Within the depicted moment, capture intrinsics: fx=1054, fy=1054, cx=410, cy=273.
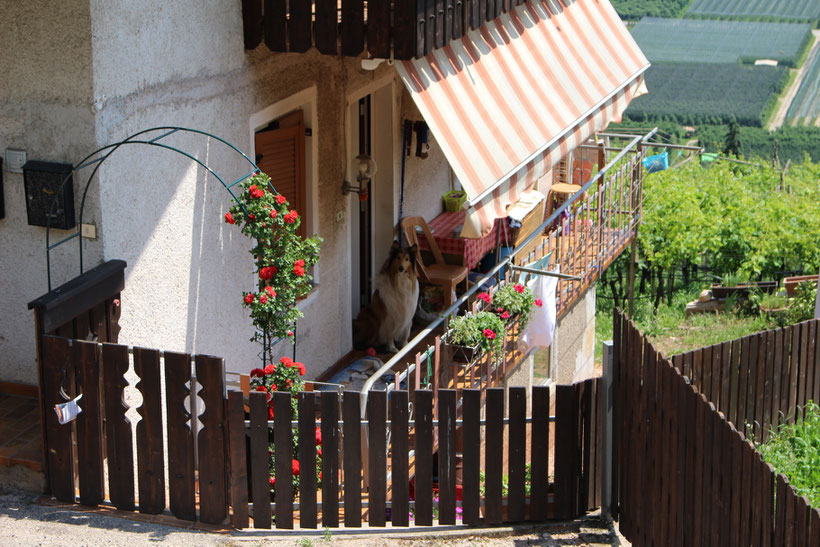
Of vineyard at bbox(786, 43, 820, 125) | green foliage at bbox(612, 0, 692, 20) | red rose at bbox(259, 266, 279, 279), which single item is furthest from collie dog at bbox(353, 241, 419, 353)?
green foliage at bbox(612, 0, 692, 20)

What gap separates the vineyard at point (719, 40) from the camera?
11319 centimetres

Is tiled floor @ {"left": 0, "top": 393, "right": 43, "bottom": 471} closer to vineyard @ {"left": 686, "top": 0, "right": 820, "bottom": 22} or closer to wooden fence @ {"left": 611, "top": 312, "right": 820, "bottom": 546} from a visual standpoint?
wooden fence @ {"left": 611, "top": 312, "right": 820, "bottom": 546}

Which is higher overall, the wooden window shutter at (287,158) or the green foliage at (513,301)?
the wooden window shutter at (287,158)

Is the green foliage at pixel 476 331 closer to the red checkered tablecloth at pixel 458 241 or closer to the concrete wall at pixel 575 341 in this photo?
the red checkered tablecloth at pixel 458 241

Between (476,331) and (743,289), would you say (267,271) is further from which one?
(743,289)

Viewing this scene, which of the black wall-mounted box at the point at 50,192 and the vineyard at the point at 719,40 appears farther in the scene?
the vineyard at the point at 719,40

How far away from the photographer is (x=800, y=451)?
8.16 m

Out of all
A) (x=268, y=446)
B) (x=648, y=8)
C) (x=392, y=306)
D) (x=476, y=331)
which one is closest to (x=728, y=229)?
(x=392, y=306)

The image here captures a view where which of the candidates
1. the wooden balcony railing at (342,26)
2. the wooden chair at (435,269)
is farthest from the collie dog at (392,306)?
the wooden balcony railing at (342,26)

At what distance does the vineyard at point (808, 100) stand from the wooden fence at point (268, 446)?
9300 cm

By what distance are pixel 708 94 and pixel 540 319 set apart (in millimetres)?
95272

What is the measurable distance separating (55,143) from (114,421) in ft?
6.39

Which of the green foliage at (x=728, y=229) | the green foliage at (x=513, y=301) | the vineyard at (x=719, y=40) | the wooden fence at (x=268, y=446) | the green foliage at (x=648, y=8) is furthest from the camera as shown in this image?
the green foliage at (x=648, y=8)

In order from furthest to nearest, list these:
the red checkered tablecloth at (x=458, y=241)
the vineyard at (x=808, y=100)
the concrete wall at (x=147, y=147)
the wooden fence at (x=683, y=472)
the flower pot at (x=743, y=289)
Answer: the vineyard at (x=808, y=100)
the flower pot at (x=743, y=289)
the red checkered tablecloth at (x=458, y=241)
the concrete wall at (x=147, y=147)
the wooden fence at (x=683, y=472)
